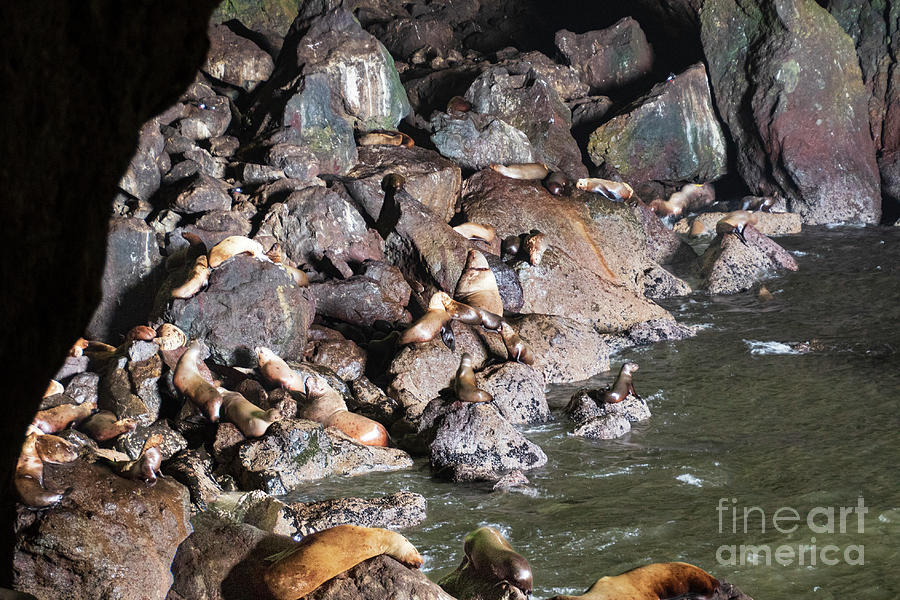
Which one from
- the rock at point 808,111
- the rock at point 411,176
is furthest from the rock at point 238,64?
the rock at point 808,111

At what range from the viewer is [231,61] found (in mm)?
14953

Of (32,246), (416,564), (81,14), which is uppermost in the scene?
(81,14)

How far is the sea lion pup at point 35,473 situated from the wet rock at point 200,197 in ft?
20.8

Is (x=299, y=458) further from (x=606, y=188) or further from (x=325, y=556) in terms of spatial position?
(x=606, y=188)

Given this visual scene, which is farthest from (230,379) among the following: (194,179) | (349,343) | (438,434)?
(194,179)

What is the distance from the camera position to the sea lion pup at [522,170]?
511 inches

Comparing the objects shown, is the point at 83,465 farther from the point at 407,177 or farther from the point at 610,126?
the point at 610,126

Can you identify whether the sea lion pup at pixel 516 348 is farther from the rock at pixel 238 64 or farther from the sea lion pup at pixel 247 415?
the rock at pixel 238 64

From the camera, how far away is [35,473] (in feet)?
13.3

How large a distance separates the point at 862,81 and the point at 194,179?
44.5 feet

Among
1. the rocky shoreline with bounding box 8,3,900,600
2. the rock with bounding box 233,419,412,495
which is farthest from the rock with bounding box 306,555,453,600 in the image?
the rock with bounding box 233,419,412,495

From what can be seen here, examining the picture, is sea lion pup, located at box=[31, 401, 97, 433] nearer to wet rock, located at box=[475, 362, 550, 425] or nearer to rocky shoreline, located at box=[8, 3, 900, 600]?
rocky shoreline, located at box=[8, 3, 900, 600]

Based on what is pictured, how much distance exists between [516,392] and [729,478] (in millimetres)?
2431

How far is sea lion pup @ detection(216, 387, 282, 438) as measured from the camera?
687 cm
